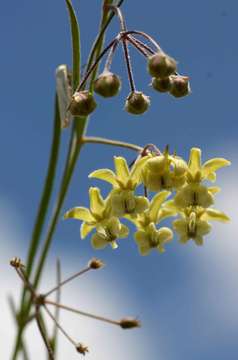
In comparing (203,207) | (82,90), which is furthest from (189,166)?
(82,90)

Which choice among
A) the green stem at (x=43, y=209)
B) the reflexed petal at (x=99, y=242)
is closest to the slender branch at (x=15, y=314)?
the green stem at (x=43, y=209)

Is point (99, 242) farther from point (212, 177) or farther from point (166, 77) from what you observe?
point (166, 77)

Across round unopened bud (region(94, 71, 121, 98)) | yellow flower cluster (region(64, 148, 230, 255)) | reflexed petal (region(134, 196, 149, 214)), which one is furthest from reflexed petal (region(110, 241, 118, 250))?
round unopened bud (region(94, 71, 121, 98))

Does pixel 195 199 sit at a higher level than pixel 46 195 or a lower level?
lower

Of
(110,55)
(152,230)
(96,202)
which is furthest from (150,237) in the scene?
(110,55)

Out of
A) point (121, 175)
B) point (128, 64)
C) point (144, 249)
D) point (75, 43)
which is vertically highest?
point (75, 43)

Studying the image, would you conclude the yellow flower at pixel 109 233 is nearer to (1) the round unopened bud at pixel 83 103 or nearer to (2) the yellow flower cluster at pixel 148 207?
(2) the yellow flower cluster at pixel 148 207

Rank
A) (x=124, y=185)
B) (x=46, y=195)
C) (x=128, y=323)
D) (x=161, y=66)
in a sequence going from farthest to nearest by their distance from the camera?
(x=46, y=195) → (x=124, y=185) → (x=128, y=323) → (x=161, y=66)

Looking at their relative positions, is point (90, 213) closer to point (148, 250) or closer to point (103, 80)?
point (148, 250)
